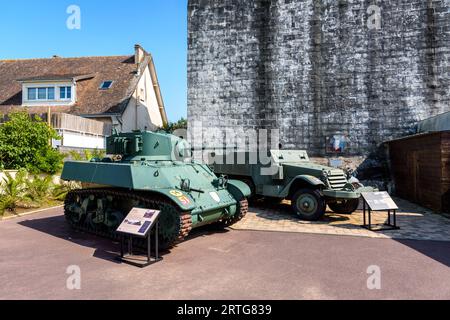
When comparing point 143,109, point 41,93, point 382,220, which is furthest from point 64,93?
point 382,220

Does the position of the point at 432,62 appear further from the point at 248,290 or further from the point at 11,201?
the point at 11,201

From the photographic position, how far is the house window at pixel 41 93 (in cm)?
2111

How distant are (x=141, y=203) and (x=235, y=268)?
2.52 m

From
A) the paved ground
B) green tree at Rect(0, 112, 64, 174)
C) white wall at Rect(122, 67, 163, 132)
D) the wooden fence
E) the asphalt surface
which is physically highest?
white wall at Rect(122, 67, 163, 132)

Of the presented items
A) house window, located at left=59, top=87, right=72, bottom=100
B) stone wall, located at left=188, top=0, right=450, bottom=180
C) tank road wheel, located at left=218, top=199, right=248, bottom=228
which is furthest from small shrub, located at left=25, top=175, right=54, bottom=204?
house window, located at left=59, top=87, right=72, bottom=100

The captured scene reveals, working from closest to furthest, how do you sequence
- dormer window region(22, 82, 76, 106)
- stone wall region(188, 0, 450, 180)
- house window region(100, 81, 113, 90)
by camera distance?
stone wall region(188, 0, 450, 180) < dormer window region(22, 82, 76, 106) < house window region(100, 81, 113, 90)

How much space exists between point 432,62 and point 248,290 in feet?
44.0

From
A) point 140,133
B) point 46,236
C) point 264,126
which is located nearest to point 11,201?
point 46,236

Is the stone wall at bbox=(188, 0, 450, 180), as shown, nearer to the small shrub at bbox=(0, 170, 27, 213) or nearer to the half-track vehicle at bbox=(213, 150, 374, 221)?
the half-track vehicle at bbox=(213, 150, 374, 221)

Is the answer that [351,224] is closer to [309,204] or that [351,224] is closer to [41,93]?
[309,204]

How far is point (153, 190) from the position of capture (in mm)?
6441

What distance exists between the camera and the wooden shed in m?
10.2

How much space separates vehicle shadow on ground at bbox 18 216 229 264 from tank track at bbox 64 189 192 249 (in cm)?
13
